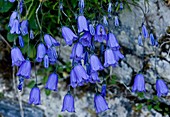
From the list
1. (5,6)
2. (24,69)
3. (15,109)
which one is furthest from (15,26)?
(15,109)

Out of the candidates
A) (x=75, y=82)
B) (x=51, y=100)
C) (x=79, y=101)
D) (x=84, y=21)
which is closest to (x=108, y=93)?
(x=79, y=101)

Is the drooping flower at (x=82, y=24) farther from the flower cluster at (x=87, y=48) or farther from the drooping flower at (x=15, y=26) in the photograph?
the drooping flower at (x=15, y=26)

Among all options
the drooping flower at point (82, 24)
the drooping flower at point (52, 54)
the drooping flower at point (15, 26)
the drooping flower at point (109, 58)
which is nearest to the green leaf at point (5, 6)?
the drooping flower at point (15, 26)

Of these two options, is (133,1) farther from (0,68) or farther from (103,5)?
(0,68)

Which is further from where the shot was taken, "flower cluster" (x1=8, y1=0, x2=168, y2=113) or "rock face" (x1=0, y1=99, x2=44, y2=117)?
"rock face" (x1=0, y1=99, x2=44, y2=117)

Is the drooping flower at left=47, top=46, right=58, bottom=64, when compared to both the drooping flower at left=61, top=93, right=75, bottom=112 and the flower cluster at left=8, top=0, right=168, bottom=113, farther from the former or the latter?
the drooping flower at left=61, top=93, right=75, bottom=112

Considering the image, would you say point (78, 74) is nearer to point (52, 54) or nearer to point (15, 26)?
point (52, 54)

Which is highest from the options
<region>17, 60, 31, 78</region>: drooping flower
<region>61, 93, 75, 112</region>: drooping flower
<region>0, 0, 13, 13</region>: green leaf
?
<region>0, 0, 13, 13</region>: green leaf

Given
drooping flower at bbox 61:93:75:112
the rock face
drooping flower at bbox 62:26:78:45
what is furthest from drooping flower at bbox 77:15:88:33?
the rock face

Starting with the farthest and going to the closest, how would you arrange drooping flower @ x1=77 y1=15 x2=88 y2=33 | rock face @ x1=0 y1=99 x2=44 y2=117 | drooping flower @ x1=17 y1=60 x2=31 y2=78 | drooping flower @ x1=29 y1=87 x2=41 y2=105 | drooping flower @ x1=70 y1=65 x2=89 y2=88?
rock face @ x1=0 y1=99 x2=44 y2=117 → drooping flower @ x1=29 y1=87 x2=41 y2=105 → drooping flower @ x1=17 y1=60 x2=31 y2=78 → drooping flower @ x1=70 y1=65 x2=89 y2=88 → drooping flower @ x1=77 y1=15 x2=88 y2=33
